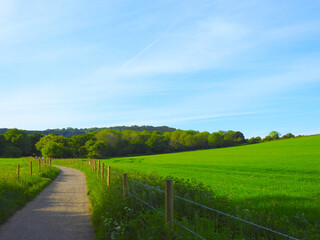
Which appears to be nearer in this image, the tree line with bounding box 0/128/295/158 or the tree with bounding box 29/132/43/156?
the tree line with bounding box 0/128/295/158

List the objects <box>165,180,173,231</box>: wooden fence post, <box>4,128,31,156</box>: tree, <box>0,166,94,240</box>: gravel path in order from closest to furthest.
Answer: <box>165,180,173,231</box>: wooden fence post, <box>0,166,94,240</box>: gravel path, <box>4,128,31,156</box>: tree

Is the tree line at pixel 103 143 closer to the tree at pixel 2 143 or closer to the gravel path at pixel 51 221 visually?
the tree at pixel 2 143

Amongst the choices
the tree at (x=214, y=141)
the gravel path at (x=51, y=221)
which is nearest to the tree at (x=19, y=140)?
the tree at (x=214, y=141)

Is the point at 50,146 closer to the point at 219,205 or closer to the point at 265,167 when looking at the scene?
the point at 265,167

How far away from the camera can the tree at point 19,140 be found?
99.7 metres

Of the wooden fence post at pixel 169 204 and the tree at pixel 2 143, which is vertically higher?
the tree at pixel 2 143

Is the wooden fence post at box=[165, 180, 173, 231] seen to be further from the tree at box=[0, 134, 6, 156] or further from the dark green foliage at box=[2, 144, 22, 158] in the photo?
the tree at box=[0, 134, 6, 156]

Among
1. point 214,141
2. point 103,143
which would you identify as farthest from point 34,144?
point 214,141

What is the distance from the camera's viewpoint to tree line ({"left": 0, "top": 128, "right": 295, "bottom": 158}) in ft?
284

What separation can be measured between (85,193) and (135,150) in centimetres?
10110

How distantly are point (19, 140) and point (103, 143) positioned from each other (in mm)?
34975

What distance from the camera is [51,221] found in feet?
26.7

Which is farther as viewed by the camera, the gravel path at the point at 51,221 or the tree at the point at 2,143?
the tree at the point at 2,143

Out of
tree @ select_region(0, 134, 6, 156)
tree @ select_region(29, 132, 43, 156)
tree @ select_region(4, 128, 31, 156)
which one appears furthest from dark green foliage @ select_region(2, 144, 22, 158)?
tree @ select_region(29, 132, 43, 156)
